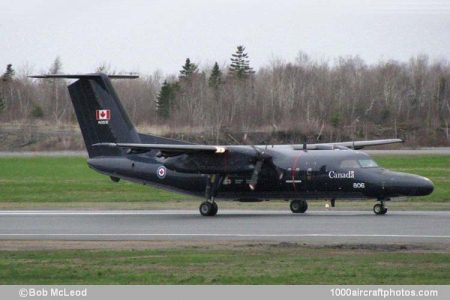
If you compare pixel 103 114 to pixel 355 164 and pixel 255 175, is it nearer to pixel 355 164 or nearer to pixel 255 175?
pixel 255 175

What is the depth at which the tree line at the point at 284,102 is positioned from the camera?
246ft

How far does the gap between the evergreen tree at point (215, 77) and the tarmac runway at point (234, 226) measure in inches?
2289

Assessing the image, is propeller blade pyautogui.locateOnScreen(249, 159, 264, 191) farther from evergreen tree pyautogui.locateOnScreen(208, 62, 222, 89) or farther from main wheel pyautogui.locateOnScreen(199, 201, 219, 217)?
evergreen tree pyautogui.locateOnScreen(208, 62, 222, 89)

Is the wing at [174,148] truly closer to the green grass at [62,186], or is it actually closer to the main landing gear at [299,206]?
the main landing gear at [299,206]

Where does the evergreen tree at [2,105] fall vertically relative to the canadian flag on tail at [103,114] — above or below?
above

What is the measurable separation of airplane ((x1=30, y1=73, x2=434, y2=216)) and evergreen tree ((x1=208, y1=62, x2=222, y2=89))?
5583cm

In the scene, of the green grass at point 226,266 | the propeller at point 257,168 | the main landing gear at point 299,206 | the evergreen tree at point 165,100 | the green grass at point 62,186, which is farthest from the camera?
the evergreen tree at point 165,100

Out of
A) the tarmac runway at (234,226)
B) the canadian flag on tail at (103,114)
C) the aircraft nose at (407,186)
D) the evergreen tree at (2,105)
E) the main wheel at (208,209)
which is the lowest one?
the tarmac runway at (234,226)

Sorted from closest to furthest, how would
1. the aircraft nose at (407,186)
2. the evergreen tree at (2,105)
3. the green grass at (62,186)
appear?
the aircraft nose at (407,186), the green grass at (62,186), the evergreen tree at (2,105)

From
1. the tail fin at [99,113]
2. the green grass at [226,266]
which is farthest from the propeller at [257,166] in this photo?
the green grass at [226,266]

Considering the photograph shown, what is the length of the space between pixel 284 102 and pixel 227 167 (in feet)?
173

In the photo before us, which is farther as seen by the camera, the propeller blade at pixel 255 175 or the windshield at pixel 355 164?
the propeller blade at pixel 255 175

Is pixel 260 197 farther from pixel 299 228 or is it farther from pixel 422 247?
pixel 422 247

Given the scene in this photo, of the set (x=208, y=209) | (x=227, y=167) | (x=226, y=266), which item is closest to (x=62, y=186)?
(x=208, y=209)
